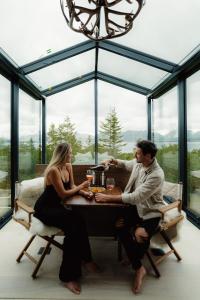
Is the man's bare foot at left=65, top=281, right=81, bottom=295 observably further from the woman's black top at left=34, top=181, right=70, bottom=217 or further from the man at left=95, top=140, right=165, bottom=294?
the woman's black top at left=34, top=181, right=70, bottom=217

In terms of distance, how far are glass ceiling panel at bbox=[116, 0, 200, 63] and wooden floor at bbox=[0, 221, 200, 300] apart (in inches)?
119

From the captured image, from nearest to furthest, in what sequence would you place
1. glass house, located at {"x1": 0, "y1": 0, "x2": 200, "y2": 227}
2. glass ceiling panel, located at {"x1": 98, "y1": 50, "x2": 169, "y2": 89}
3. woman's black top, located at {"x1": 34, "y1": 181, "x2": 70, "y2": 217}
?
woman's black top, located at {"x1": 34, "y1": 181, "x2": 70, "y2": 217}
glass house, located at {"x1": 0, "y1": 0, "x2": 200, "y2": 227}
glass ceiling panel, located at {"x1": 98, "y1": 50, "x2": 169, "y2": 89}

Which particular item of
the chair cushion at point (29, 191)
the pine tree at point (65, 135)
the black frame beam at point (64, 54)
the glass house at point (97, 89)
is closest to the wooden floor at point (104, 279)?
the chair cushion at point (29, 191)

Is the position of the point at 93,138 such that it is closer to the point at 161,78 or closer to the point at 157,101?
the point at 157,101

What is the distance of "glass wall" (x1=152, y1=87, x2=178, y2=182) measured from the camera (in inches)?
211

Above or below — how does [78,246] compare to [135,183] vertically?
below

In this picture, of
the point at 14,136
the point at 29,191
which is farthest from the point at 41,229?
the point at 14,136

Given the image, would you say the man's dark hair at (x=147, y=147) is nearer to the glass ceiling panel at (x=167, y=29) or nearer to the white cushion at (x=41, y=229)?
the white cushion at (x=41, y=229)

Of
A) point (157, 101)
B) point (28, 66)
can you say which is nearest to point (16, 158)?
point (28, 66)

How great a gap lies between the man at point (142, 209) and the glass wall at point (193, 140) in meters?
1.88

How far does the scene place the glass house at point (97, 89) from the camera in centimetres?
380

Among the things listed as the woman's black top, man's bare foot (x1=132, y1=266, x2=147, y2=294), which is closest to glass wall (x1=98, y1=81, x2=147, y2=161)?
the woman's black top

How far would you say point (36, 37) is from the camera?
4.22 m

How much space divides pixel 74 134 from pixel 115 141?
1190 millimetres
